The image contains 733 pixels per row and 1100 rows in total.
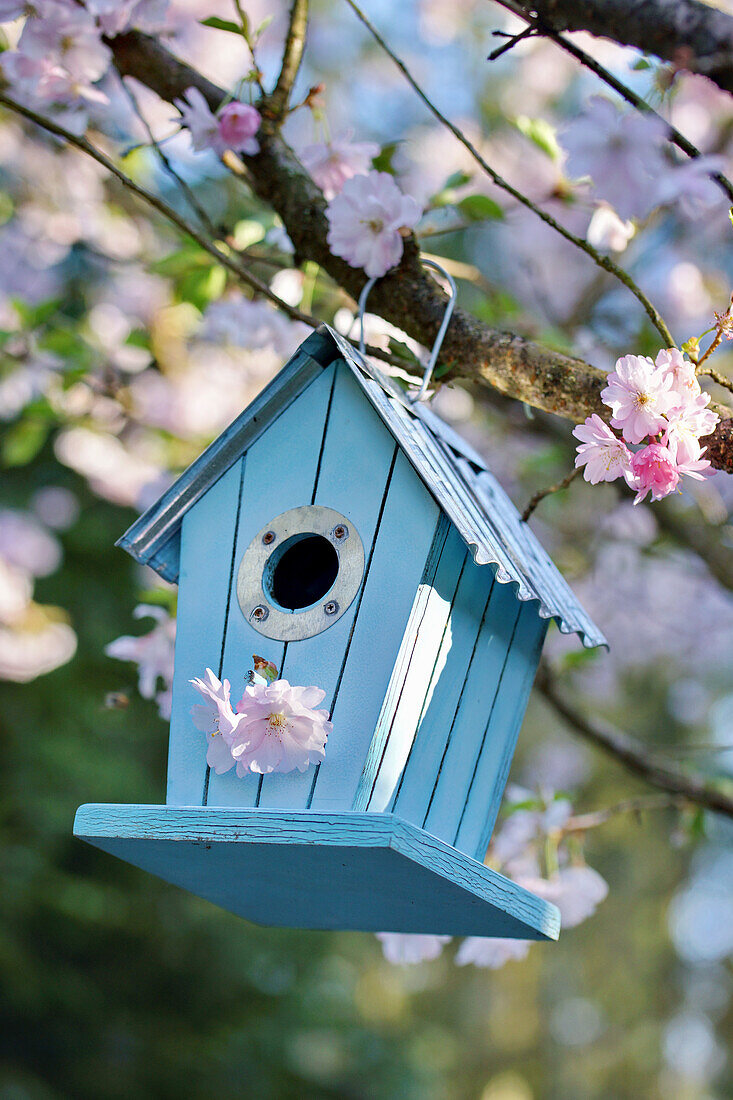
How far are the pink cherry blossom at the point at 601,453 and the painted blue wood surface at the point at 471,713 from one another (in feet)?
0.85

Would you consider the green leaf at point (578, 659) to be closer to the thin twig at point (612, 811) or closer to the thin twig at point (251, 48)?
the thin twig at point (612, 811)

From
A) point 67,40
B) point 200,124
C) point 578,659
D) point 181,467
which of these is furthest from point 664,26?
point 181,467

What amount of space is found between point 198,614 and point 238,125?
0.76m

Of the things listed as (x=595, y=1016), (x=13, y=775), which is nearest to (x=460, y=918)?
(x=13, y=775)

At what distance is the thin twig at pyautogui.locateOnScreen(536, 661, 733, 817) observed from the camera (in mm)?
1924

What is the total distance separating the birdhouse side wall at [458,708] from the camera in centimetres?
110

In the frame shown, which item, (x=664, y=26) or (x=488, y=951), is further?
(x=488, y=951)

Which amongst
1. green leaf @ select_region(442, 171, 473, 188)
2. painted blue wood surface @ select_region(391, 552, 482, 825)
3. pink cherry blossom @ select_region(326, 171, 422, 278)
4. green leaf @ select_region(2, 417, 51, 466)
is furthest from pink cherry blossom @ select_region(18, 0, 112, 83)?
green leaf @ select_region(2, 417, 51, 466)

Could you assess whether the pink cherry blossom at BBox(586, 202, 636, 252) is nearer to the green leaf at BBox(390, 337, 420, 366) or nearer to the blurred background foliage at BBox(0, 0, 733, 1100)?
the blurred background foliage at BBox(0, 0, 733, 1100)

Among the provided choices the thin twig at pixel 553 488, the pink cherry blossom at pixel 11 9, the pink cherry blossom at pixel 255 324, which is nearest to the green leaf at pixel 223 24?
the pink cherry blossom at pixel 11 9

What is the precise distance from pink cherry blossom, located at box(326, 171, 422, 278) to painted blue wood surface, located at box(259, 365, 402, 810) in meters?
0.18

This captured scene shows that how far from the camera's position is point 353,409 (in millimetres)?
1237

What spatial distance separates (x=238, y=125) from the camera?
1.45 m

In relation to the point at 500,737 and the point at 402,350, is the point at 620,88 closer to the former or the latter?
the point at 402,350
